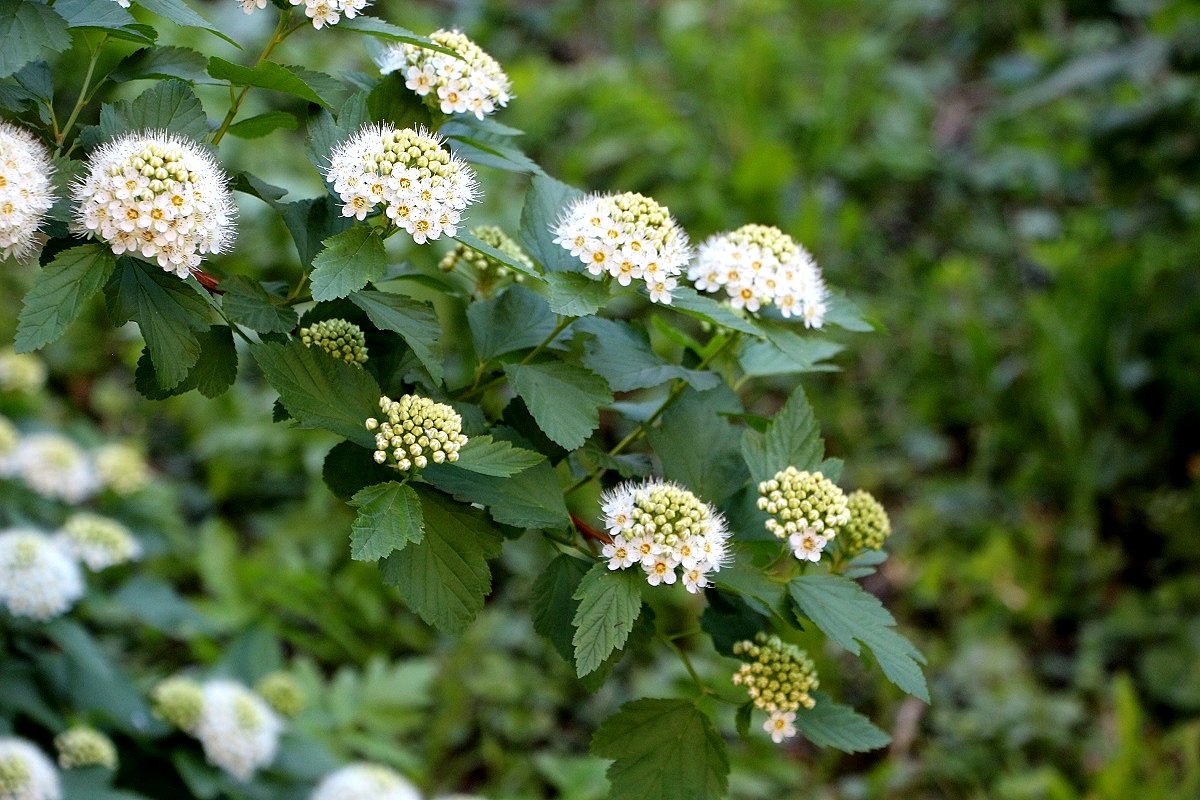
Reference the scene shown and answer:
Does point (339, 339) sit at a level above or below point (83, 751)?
above

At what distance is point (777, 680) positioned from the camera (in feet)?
3.50

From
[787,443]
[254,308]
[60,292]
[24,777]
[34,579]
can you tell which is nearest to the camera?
[60,292]

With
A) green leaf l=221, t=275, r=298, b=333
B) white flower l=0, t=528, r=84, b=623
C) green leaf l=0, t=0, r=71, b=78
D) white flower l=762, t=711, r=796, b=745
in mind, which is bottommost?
white flower l=0, t=528, r=84, b=623

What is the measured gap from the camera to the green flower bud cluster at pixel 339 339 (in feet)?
3.26

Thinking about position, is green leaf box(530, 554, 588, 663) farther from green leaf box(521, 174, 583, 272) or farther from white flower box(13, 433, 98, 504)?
white flower box(13, 433, 98, 504)

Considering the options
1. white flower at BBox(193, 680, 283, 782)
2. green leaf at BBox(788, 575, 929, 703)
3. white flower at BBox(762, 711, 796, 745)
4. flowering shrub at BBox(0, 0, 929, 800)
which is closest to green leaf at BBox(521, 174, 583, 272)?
flowering shrub at BBox(0, 0, 929, 800)

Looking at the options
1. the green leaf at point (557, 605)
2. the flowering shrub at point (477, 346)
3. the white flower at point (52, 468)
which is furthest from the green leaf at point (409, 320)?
the white flower at point (52, 468)

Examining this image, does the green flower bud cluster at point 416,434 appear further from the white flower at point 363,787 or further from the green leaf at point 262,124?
the white flower at point 363,787

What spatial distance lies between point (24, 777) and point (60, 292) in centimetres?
100

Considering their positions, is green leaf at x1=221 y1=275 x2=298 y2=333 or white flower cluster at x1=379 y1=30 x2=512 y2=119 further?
white flower cluster at x1=379 y1=30 x2=512 y2=119

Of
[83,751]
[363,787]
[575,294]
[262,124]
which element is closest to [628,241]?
[575,294]

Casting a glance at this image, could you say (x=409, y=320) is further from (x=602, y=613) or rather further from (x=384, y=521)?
(x=602, y=613)

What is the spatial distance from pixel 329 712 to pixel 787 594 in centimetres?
145

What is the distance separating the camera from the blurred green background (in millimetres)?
2682
